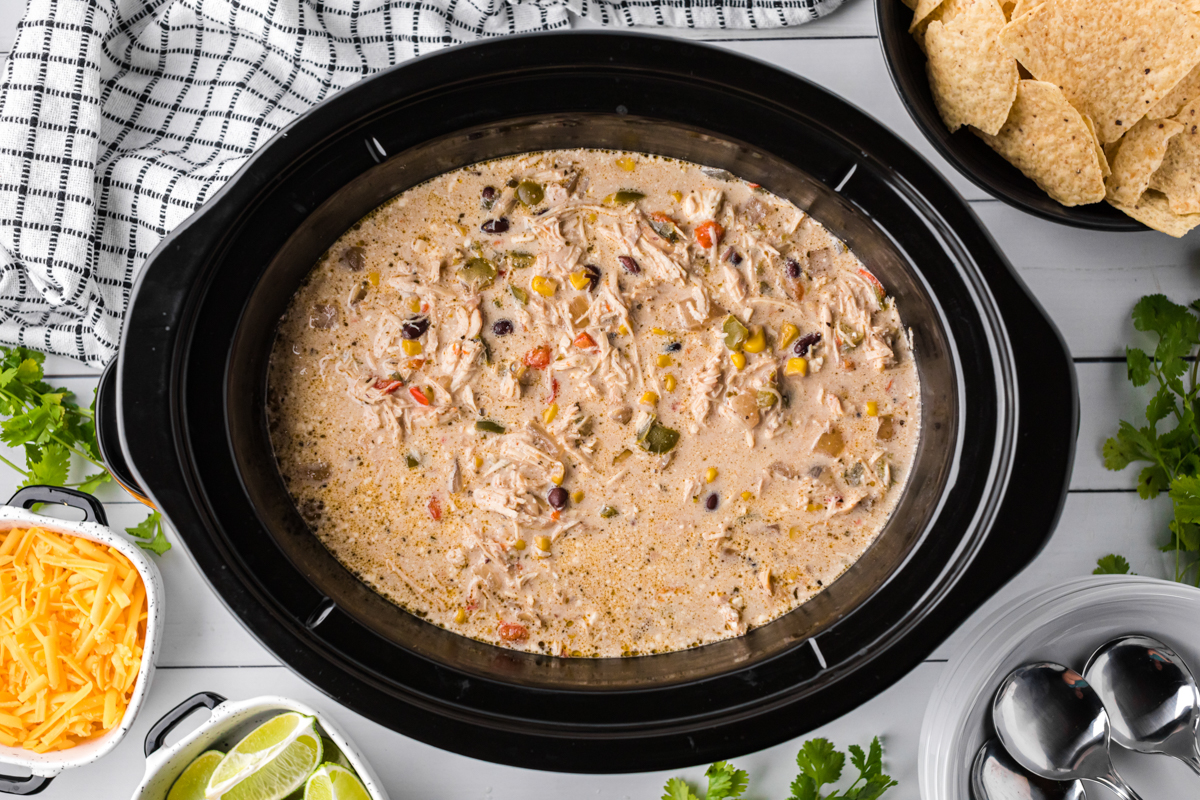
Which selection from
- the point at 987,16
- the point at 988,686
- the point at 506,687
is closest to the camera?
the point at 987,16

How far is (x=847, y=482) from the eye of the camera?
7.01 ft

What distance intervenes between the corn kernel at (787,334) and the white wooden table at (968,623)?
66 cm

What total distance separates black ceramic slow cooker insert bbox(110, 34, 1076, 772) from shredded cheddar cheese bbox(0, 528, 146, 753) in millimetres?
497

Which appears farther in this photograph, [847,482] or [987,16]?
[847,482]

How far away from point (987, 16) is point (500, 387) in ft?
4.84

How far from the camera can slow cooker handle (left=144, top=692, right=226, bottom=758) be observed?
2074mm

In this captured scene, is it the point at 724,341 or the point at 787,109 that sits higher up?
the point at 787,109

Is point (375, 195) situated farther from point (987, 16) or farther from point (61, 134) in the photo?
point (987, 16)

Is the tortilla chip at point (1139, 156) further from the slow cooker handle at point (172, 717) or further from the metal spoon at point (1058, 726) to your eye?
the slow cooker handle at point (172, 717)

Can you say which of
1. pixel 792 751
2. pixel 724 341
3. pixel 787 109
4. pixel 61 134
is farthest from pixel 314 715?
pixel 787 109

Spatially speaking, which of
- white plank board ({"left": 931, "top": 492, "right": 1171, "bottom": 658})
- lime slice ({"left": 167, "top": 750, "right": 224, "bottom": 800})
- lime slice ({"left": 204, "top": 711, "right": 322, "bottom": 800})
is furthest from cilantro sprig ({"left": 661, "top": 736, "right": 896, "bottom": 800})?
lime slice ({"left": 167, "top": 750, "right": 224, "bottom": 800})

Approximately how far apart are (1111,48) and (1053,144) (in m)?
0.24

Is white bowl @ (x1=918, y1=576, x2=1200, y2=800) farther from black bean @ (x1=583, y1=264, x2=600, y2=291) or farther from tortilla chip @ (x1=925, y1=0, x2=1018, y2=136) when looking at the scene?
black bean @ (x1=583, y1=264, x2=600, y2=291)

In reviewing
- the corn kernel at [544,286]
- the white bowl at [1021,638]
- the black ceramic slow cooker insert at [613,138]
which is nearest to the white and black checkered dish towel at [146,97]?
the black ceramic slow cooker insert at [613,138]
